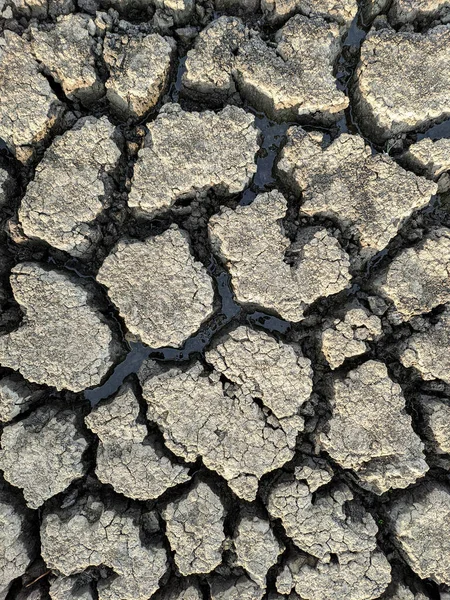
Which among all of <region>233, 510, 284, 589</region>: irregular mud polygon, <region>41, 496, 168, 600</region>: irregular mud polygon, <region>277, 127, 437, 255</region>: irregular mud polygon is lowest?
<region>41, 496, 168, 600</region>: irregular mud polygon

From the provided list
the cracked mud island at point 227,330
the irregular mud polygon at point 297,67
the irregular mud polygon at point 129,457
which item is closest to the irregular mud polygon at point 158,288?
the cracked mud island at point 227,330

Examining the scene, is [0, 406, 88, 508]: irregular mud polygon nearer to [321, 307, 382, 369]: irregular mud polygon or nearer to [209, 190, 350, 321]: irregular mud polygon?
[209, 190, 350, 321]: irregular mud polygon

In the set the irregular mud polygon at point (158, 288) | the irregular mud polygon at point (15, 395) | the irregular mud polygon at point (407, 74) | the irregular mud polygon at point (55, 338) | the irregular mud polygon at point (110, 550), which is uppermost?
the irregular mud polygon at point (407, 74)

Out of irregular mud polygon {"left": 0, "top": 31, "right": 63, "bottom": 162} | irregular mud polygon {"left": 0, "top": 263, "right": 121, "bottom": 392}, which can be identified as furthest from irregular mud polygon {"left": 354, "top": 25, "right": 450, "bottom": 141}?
irregular mud polygon {"left": 0, "top": 263, "right": 121, "bottom": 392}

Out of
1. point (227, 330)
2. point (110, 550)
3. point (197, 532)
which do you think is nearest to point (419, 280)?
point (227, 330)

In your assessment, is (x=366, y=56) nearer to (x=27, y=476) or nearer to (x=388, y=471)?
(x=388, y=471)

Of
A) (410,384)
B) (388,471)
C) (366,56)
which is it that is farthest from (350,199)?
(388,471)

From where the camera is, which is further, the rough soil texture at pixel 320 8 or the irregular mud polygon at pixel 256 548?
the rough soil texture at pixel 320 8

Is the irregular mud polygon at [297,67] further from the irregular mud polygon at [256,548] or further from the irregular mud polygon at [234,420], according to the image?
the irregular mud polygon at [256,548]
